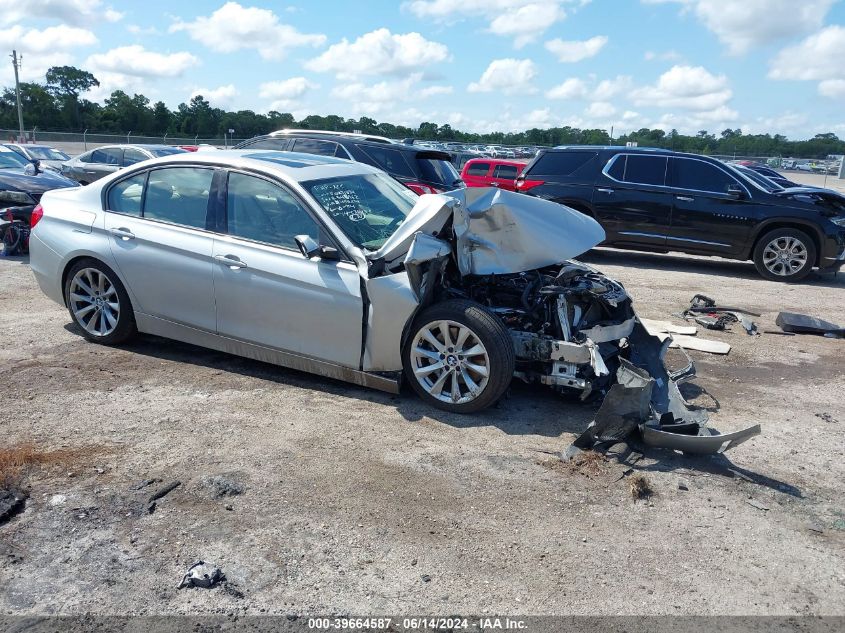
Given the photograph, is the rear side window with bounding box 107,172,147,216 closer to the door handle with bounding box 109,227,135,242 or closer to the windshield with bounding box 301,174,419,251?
the door handle with bounding box 109,227,135,242

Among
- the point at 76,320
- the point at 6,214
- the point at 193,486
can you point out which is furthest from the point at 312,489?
the point at 6,214

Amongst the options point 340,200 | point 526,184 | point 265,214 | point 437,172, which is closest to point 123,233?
point 265,214

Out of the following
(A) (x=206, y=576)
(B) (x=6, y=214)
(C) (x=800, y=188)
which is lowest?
(A) (x=206, y=576)

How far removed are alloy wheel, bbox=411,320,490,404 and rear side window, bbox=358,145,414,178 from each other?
7.32 metres

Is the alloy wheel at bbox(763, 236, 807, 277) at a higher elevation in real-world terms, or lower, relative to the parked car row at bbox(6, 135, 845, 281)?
lower

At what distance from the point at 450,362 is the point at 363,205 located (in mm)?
1582

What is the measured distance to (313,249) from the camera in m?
5.09

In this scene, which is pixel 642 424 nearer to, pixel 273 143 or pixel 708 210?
pixel 708 210

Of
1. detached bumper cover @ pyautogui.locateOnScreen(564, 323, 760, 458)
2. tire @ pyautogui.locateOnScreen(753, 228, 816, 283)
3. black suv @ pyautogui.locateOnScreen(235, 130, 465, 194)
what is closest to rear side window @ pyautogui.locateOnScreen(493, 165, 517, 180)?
black suv @ pyautogui.locateOnScreen(235, 130, 465, 194)

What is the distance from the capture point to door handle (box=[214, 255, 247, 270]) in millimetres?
5387

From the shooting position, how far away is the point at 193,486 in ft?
13.1

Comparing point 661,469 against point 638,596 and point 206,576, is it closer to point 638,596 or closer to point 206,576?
point 638,596

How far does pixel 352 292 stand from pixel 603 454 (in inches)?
79.4

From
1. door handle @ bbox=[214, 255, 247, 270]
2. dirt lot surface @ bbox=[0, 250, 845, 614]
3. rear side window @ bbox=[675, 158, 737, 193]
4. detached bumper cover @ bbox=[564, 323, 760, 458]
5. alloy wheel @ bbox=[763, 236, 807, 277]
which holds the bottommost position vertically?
dirt lot surface @ bbox=[0, 250, 845, 614]
